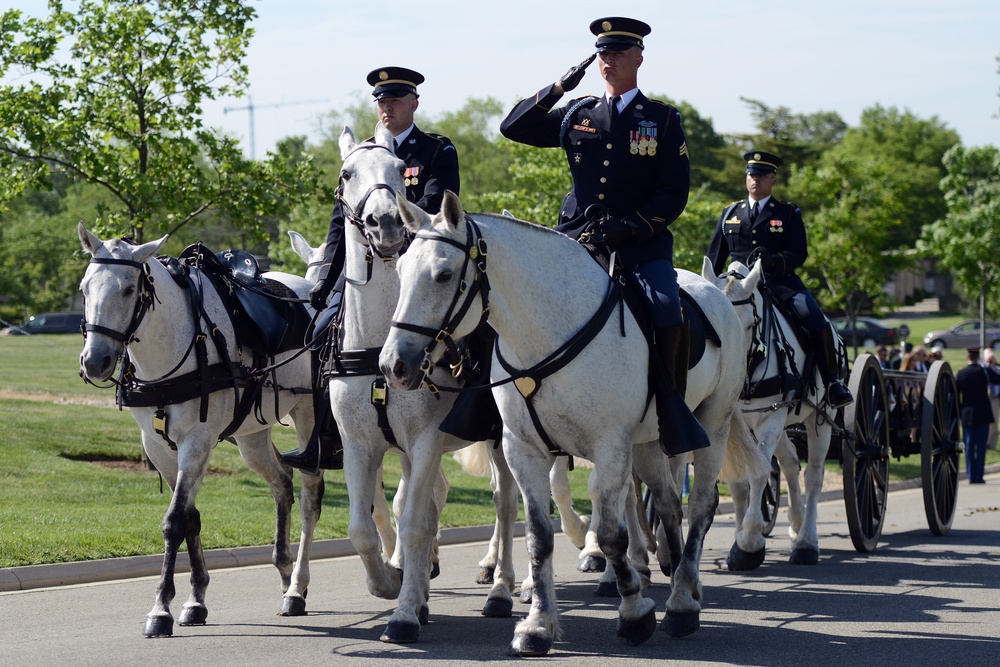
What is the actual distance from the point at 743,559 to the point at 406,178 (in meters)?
4.63

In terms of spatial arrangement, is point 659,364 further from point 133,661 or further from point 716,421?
point 133,661

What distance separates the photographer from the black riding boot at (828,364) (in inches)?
467

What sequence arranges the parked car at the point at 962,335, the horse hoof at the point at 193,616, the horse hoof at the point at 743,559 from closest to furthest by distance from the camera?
1. the horse hoof at the point at 193,616
2. the horse hoof at the point at 743,559
3. the parked car at the point at 962,335

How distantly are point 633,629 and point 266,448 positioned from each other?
375 centimetres

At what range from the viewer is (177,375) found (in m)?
8.23

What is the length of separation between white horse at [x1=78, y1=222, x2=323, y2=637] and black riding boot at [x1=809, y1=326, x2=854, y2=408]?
528 cm

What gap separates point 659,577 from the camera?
10.5 meters

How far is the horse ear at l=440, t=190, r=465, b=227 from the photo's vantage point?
6391mm

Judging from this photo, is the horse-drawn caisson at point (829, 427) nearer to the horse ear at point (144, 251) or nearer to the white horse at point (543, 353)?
the white horse at point (543, 353)

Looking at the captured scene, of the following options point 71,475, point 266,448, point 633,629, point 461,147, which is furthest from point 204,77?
point 461,147

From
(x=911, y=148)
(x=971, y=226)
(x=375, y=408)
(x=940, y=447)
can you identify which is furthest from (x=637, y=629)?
(x=911, y=148)

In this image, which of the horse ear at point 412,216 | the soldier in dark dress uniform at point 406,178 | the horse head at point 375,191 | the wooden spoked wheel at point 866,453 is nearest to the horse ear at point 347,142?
the horse head at point 375,191

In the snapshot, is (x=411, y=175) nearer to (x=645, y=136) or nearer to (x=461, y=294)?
(x=645, y=136)

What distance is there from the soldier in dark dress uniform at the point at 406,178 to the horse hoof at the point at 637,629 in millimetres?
2250
